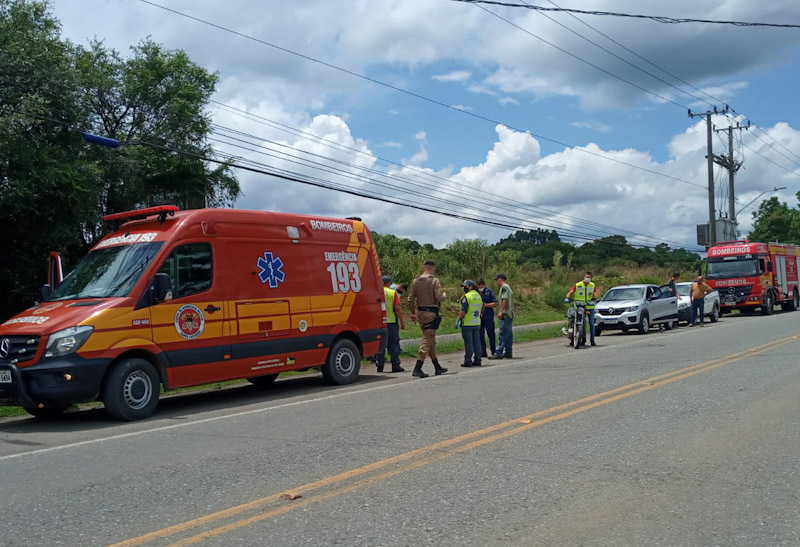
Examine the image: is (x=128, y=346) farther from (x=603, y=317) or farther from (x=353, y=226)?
(x=603, y=317)

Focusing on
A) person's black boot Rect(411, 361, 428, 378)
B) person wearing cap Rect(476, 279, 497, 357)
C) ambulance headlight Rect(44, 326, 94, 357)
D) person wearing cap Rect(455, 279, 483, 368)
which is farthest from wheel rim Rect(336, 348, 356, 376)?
ambulance headlight Rect(44, 326, 94, 357)

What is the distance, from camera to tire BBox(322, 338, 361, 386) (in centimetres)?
1221

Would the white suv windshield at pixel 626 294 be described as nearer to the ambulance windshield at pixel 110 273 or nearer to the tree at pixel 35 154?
the tree at pixel 35 154

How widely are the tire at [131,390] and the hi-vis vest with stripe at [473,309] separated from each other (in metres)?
6.60

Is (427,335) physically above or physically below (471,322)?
below

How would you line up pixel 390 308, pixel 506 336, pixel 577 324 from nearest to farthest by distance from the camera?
pixel 390 308, pixel 506 336, pixel 577 324

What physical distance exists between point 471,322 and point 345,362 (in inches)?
126

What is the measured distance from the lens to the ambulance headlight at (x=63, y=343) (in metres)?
8.88

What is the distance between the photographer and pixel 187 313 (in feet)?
33.0

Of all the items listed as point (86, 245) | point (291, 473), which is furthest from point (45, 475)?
point (86, 245)

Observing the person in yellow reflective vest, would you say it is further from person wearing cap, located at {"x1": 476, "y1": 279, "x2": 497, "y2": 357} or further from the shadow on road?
the shadow on road

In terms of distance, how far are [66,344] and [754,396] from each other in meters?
8.59

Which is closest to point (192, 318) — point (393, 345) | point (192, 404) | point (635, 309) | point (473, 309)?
point (192, 404)

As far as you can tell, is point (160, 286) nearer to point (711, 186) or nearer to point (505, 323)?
point (505, 323)
